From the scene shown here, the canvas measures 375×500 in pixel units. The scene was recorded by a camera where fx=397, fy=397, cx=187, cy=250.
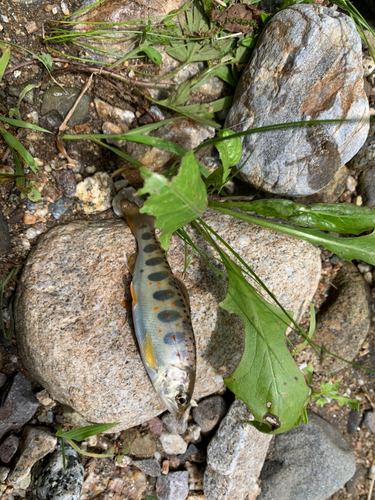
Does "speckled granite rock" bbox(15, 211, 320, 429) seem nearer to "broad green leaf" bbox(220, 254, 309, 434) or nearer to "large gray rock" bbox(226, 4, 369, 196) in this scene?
"broad green leaf" bbox(220, 254, 309, 434)

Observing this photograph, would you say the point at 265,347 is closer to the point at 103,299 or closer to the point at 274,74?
the point at 103,299

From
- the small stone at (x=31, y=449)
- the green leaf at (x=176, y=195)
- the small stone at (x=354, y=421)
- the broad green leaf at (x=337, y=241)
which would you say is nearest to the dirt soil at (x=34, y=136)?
the small stone at (x=31, y=449)

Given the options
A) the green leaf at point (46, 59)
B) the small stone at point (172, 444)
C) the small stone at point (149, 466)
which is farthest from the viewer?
the small stone at point (172, 444)

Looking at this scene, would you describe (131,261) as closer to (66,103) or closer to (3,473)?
(66,103)

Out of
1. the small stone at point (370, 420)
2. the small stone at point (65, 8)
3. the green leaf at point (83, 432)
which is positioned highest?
the small stone at point (65, 8)

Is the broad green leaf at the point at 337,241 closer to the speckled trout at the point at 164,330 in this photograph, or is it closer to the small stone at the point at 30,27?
the speckled trout at the point at 164,330

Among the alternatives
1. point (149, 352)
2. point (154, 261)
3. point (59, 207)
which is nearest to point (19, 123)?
point (59, 207)

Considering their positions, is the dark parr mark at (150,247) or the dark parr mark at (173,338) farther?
the dark parr mark at (150,247)
